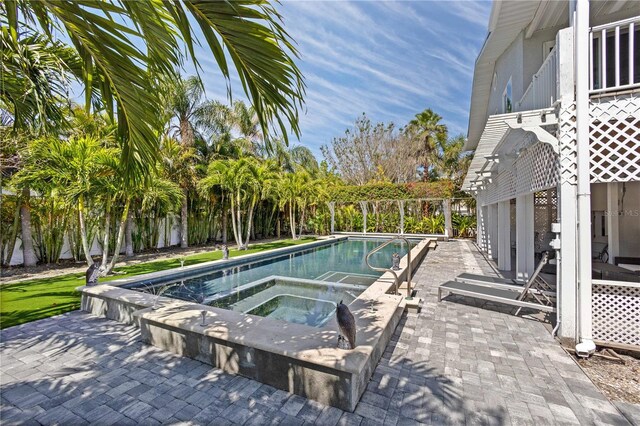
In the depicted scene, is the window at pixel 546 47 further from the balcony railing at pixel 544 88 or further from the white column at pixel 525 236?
the white column at pixel 525 236

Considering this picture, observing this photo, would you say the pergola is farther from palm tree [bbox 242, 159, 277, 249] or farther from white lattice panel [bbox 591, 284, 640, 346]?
white lattice panel [bbox 591, 284, 640, 346]

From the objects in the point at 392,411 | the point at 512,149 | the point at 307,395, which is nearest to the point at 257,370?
the point at 307,395

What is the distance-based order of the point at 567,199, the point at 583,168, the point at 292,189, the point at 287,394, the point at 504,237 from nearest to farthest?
1. the point at 287,394
2. the point at 583,168
3. the point at 567,199
4. the point at 504,237
5. the point at 292,189

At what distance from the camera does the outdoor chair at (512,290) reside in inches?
225

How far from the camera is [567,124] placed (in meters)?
4.80

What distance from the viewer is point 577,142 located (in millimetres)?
4691

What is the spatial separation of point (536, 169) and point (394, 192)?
1621cm

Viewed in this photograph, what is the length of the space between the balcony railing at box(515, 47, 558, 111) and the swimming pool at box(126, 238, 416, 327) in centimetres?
617

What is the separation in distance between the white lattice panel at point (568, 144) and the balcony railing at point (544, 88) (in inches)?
24.2

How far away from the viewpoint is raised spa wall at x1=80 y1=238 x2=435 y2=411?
11.1ft

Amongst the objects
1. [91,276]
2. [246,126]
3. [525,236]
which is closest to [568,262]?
[525,236]

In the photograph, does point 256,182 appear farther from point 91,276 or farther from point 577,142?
point 577,142

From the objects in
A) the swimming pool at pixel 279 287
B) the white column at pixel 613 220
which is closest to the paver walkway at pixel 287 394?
the swimming pool at pixel 279 287

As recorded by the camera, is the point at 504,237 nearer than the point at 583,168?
No
